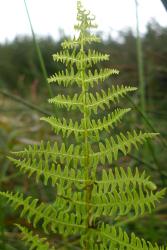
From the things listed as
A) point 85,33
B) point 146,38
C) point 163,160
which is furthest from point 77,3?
point 146,38

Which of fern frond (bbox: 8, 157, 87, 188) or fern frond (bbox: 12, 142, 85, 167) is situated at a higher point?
fern frond (bbox: 12, 142, 85, 167)

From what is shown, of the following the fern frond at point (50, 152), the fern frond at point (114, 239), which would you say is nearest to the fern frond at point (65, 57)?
the fern frond at point (50, 152)

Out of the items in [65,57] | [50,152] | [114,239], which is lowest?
[114,239]

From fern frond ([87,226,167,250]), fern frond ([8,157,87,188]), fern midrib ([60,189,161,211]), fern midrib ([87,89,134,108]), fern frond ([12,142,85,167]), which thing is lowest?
fern frond ([87,226,167,250])

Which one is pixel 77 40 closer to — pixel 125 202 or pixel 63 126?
pixel 63 126

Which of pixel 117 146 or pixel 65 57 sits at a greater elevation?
pixel 65 57

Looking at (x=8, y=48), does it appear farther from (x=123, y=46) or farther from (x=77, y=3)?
(x=77, y=3)

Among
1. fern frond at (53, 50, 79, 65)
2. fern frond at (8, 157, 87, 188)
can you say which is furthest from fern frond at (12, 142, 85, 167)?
fern frond at (53, 50, 79, 65)

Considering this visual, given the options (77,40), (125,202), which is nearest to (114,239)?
(125,202)

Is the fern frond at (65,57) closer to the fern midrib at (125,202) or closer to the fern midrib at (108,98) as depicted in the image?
the fern midrib at (108,98)

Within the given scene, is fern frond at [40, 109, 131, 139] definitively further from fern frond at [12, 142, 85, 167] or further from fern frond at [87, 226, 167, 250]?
fern frond at [87, 226, 167, 250]

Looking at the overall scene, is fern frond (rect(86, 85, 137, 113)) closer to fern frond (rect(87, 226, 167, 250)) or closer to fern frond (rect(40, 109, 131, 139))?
fern frond (rect(40, 109, 131, 139))
